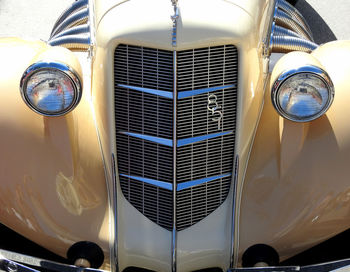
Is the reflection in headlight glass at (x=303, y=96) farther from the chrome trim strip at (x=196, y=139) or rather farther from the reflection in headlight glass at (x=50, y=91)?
the reflection in headlight glass at (x=50, y=91)

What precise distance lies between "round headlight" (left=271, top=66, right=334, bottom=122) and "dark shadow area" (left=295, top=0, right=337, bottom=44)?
2.91 m

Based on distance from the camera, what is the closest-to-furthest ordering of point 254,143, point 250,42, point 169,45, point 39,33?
point 169,45, point 250,42, point 254,143, point 39,33

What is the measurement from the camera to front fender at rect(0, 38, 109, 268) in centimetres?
316

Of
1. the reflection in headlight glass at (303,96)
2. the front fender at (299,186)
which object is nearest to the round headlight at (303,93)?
the reflection in headlight glass at (303,96)

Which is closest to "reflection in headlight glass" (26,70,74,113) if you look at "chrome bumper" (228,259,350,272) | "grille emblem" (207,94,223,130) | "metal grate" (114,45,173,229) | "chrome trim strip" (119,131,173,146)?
"metal grate" (114,45,173,229)

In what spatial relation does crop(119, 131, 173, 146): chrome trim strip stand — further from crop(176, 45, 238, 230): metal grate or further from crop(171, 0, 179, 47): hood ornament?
crop(171, 0, 179, 47): hood ornament

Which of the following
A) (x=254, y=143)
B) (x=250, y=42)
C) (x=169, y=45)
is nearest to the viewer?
(x=169, y=45)

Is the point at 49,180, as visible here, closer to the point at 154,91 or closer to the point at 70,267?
the point at 70,267

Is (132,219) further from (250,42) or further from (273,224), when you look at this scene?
(250,42)

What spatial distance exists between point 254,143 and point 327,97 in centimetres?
49

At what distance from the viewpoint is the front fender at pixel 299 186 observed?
313 centimetres

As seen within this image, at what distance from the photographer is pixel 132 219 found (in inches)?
126

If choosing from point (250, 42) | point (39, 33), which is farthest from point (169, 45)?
point (39, 33)

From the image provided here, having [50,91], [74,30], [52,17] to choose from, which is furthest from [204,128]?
[52,17]
